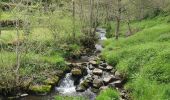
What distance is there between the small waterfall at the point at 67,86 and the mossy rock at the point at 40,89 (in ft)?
3.38

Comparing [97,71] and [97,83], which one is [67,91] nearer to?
[97,83]

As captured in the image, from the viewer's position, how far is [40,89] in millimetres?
22891

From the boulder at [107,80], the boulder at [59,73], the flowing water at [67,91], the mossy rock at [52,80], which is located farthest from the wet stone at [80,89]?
the boulder at [59,73]

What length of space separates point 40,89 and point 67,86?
2.68 meters

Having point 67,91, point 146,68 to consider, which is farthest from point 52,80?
point 146,68

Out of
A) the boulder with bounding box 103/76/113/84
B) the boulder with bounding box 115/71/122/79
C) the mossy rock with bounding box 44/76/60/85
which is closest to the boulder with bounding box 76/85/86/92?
the boulder with bounding box 103/76/113/84

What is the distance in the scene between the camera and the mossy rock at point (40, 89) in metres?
22.7

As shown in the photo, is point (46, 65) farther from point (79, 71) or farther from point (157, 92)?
point (157, 92)

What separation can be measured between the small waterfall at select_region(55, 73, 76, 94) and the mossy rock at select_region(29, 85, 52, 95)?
103 cm

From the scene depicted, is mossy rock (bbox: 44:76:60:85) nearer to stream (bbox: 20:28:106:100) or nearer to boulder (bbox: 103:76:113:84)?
stream (bbox: 20:28:106:100)

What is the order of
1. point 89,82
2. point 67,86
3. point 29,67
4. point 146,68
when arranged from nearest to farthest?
point 146,68 < point 29,67 < point 89,82 < point 67,86

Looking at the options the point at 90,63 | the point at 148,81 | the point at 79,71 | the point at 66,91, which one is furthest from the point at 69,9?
the point at 148,81

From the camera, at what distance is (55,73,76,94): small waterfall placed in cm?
2364

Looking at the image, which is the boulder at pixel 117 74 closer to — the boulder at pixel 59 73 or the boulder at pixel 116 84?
the boulder at pixel 116 84
